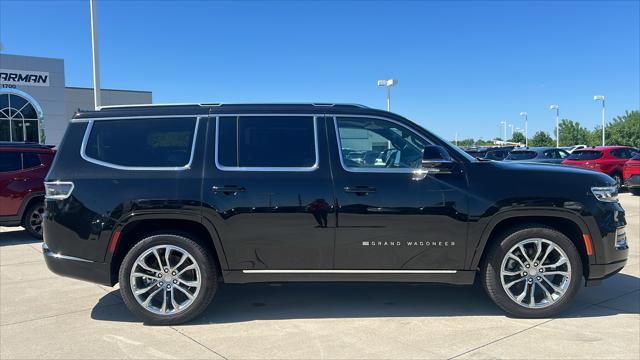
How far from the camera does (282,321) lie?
4465mm

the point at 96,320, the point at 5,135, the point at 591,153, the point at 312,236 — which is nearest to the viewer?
the point at 312,236

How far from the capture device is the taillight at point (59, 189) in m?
4.30

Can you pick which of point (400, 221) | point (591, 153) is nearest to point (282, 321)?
point (400, 221)

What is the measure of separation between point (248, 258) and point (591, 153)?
1637 centimetres

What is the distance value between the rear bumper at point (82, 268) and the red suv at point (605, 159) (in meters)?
16.0

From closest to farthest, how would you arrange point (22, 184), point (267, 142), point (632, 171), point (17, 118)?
point (267, 142), point (22, 184), point (632, 171), point (17, 118)

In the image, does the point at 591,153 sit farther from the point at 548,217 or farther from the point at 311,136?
the point at 311,136

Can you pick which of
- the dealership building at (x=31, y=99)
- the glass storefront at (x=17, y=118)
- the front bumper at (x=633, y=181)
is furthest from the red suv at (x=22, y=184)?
the glass storefront at (x=17, y=118)

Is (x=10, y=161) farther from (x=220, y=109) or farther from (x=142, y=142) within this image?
(x=220, y=109)

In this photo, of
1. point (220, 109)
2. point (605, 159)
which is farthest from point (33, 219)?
point (605, 159)

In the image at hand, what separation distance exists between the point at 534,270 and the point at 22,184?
830cm

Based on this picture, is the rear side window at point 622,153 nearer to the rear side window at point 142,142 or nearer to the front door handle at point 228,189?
the front door handle at point 228,189

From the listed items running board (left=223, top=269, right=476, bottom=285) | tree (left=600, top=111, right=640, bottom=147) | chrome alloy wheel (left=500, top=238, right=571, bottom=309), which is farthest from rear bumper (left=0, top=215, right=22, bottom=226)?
tree (left=600, top=111, right=640, bottom=147)

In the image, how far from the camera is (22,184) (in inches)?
338
